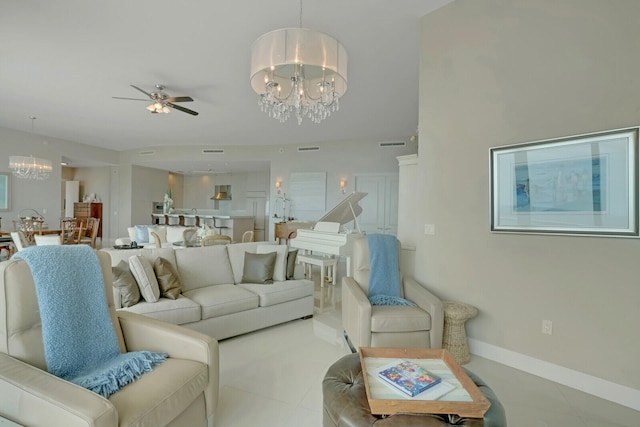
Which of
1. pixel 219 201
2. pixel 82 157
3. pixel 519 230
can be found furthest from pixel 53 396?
pixel 219 201

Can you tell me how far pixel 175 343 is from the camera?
1.71 metres

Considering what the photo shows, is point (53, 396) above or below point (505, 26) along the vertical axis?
below

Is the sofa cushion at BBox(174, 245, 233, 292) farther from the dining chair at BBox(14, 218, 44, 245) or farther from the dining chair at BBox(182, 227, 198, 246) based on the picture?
the dining chair at BBox(14, 218, 44, 245)

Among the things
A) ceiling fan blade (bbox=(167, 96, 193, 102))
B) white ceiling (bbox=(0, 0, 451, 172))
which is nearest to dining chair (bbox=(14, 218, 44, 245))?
white ceiling (bbox=(0, 0, 451, 172))

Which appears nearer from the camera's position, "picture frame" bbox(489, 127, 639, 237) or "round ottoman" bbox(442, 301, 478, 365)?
"picture frame" bbox(489, 127, 639, 237)

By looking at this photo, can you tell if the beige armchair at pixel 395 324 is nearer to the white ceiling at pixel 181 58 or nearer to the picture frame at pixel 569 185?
the picture frame at pixel 569 185

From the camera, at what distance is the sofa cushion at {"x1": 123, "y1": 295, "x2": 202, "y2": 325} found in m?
2.56

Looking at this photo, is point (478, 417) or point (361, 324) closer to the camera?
point (478, 417)

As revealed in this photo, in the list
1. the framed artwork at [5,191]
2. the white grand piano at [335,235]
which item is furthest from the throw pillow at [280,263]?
the framed artwork at [5,191]

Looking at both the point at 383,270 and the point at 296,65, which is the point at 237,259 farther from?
the point at 296,65

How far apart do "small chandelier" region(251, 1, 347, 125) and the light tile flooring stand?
7.16 ft

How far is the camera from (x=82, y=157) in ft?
28.7

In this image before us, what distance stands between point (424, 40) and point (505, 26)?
765 millimetres

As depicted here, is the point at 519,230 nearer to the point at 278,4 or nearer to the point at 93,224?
the point at 278,4
